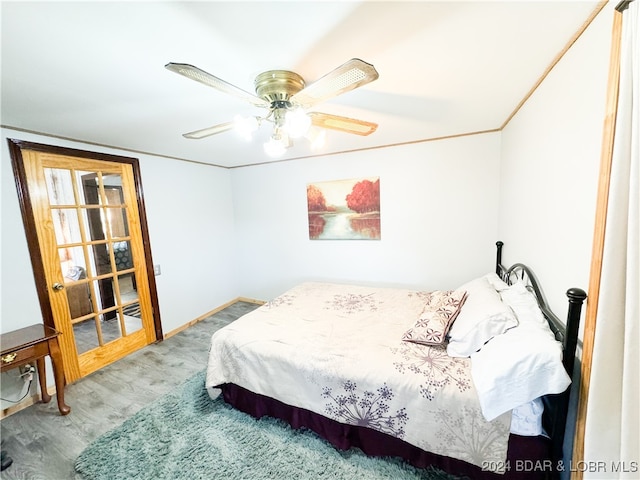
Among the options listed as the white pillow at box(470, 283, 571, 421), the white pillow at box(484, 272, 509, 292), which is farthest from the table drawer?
the white pillow at box(484, 272, 509, 292)

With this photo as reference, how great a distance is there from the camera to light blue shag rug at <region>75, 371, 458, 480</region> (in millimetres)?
1480

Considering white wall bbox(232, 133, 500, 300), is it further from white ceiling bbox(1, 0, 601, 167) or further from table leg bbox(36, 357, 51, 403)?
table leg bbox(36, 357, 51, 403)

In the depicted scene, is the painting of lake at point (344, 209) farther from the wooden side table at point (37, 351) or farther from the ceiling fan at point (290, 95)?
the wooden side table at point (37, 351)

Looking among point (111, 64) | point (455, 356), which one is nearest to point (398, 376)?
point (455, 356)

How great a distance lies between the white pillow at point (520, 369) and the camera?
111 cm

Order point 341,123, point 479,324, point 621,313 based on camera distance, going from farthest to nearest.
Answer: point 341,123 → point 479,324 → point 621,313

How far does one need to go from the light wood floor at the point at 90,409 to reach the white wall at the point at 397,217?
171 cm

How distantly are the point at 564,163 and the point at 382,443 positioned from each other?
1865 millimetres

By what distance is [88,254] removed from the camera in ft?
8.28

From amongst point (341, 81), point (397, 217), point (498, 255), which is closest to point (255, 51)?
point (341, 81)

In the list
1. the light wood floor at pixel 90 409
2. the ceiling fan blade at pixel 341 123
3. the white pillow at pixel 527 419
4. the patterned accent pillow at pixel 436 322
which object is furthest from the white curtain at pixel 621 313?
the light wood floor at pixel 90 409

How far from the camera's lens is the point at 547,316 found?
1.38 m

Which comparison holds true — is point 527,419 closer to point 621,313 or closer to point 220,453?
point 621,313

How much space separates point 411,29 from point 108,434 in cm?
305
